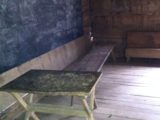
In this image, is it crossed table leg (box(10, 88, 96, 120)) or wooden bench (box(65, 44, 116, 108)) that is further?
wooden bench (box(65, 44, 116, 108))

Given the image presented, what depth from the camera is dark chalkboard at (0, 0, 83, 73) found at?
288 cm

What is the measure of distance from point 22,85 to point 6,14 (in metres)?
0.96

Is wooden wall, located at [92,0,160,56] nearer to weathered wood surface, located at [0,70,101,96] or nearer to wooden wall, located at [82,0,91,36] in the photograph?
wooden wall, located at [82,0,91,36]

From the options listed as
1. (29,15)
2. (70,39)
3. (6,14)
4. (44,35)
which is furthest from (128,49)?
(6,14)

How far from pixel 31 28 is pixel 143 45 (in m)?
2.55

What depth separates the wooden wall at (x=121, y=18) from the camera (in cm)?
→ 500

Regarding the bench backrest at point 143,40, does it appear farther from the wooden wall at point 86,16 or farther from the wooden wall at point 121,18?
the wooden wall at point 86,16

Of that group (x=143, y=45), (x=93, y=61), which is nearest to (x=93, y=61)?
(x=93, y=61)

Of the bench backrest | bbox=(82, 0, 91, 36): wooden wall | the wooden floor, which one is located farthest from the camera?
bbox=(82, 0, 91, 36): wooden wall

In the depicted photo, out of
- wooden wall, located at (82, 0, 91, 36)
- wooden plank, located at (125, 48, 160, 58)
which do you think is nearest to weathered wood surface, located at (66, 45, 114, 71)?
wooden plank, located at (125, 48, 160, 58)

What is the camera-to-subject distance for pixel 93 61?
3.84 meters

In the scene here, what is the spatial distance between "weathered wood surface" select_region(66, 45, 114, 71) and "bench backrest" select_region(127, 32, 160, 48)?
639 millimetres

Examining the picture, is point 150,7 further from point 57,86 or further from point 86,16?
point 57,86

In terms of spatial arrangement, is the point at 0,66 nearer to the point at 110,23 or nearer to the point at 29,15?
the point at 29,15
